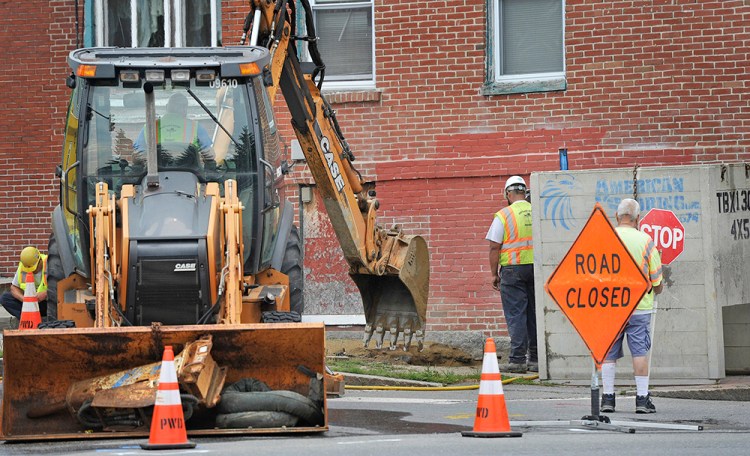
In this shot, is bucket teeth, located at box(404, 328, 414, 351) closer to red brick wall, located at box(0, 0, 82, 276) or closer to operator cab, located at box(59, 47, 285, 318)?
operator cab, located at box(59, 47, 285, 318)

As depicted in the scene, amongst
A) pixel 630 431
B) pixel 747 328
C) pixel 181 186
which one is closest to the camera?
pixel 630 431

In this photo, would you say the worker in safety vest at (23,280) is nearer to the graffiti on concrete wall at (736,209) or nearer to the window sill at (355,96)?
the window sill at (355,96)

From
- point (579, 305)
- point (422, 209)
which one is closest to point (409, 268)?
point (422, 209)

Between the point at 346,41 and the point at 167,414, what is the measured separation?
10.3 meters

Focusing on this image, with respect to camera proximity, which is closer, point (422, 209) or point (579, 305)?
point (579, 305)

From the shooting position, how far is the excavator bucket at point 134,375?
9.92m

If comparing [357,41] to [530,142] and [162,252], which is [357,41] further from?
[162,252]

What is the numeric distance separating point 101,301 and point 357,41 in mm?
9055

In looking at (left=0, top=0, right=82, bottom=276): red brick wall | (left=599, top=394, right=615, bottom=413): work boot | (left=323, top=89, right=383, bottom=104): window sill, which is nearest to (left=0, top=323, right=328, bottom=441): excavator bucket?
(left=599, top=394, right=615, bottom=413): work boot

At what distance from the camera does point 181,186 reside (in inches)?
439

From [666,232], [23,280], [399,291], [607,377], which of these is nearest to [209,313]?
[607,377]

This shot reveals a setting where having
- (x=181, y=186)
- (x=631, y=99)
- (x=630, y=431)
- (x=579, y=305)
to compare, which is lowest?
(x=630, y=431)

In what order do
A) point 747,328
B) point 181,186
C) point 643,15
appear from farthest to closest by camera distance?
1. point 643,15
2. point 747,328
3. point 181,186

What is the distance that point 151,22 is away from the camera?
19.4 m
